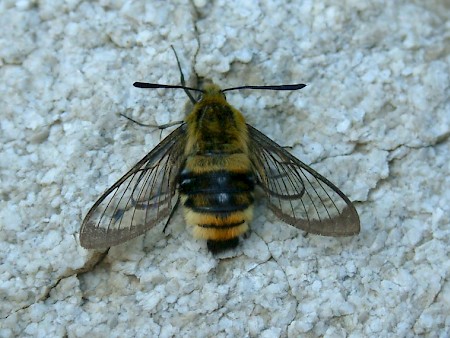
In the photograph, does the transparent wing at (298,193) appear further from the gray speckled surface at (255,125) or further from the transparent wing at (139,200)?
the transparent wing at (139,200)

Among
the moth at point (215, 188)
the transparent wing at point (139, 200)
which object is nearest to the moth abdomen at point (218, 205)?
the moth at point (215, 188)

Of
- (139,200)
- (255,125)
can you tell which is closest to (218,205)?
(139,200)

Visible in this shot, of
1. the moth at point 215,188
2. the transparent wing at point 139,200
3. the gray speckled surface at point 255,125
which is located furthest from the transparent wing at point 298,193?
the transparent wing at point 139,200

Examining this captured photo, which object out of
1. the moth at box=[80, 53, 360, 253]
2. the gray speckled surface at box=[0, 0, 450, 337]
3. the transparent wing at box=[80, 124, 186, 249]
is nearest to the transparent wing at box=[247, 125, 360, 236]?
the moth at box=[80, 53, 360, 253]

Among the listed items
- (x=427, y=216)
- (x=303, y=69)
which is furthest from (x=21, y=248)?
(x=427, y=216)

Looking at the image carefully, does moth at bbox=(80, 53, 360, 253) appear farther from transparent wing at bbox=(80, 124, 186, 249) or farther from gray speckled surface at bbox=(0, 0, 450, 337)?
gray speckled surface at bbox=(0, 0, 450, 337)

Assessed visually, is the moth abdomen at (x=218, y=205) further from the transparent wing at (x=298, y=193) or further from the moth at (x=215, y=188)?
the transparent wing at (x=298, y=193)
